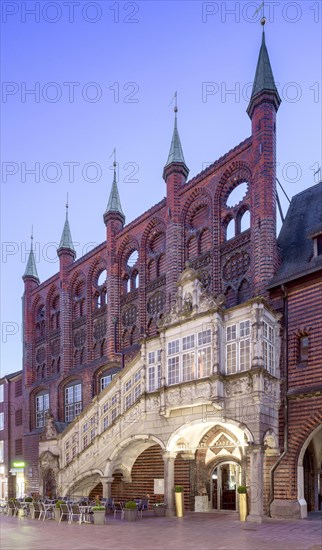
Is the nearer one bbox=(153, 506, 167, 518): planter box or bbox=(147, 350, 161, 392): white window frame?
bbox=(153, 506, 167, 518): planter box

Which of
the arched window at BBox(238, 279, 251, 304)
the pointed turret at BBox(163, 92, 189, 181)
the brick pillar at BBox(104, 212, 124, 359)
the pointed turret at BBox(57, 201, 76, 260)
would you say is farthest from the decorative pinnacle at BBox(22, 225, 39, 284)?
the arched window at BBox(238, 279, 251, 304)

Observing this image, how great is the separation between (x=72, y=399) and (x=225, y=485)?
1648 cm

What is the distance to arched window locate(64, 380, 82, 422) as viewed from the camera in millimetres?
40125

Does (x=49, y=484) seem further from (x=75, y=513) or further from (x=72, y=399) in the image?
(x=75, y=513)

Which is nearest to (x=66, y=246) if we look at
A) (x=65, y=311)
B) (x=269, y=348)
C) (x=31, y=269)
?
(x=65, y=311)

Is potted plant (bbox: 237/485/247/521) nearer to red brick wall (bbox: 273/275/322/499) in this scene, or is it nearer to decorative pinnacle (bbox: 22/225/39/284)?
red brick wall (bbox: 273/275/322/499)

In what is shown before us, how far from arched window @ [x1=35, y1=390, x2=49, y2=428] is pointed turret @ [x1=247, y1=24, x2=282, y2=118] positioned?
26773 mm

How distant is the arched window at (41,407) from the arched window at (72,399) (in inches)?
125

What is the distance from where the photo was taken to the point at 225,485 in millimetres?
27266

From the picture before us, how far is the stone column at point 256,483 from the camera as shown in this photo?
851 inches

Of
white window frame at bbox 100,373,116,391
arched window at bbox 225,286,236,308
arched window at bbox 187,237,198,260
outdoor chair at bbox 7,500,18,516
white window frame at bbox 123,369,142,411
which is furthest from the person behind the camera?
white window frame at bbox 100,373,116,391

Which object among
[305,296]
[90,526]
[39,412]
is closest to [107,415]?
[90,526]

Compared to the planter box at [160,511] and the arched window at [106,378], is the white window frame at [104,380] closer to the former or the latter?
the arched window at [106,378]

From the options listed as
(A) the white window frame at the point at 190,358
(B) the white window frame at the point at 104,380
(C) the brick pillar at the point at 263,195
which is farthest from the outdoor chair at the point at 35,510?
(C) the brick pillar at the point at 263,195
